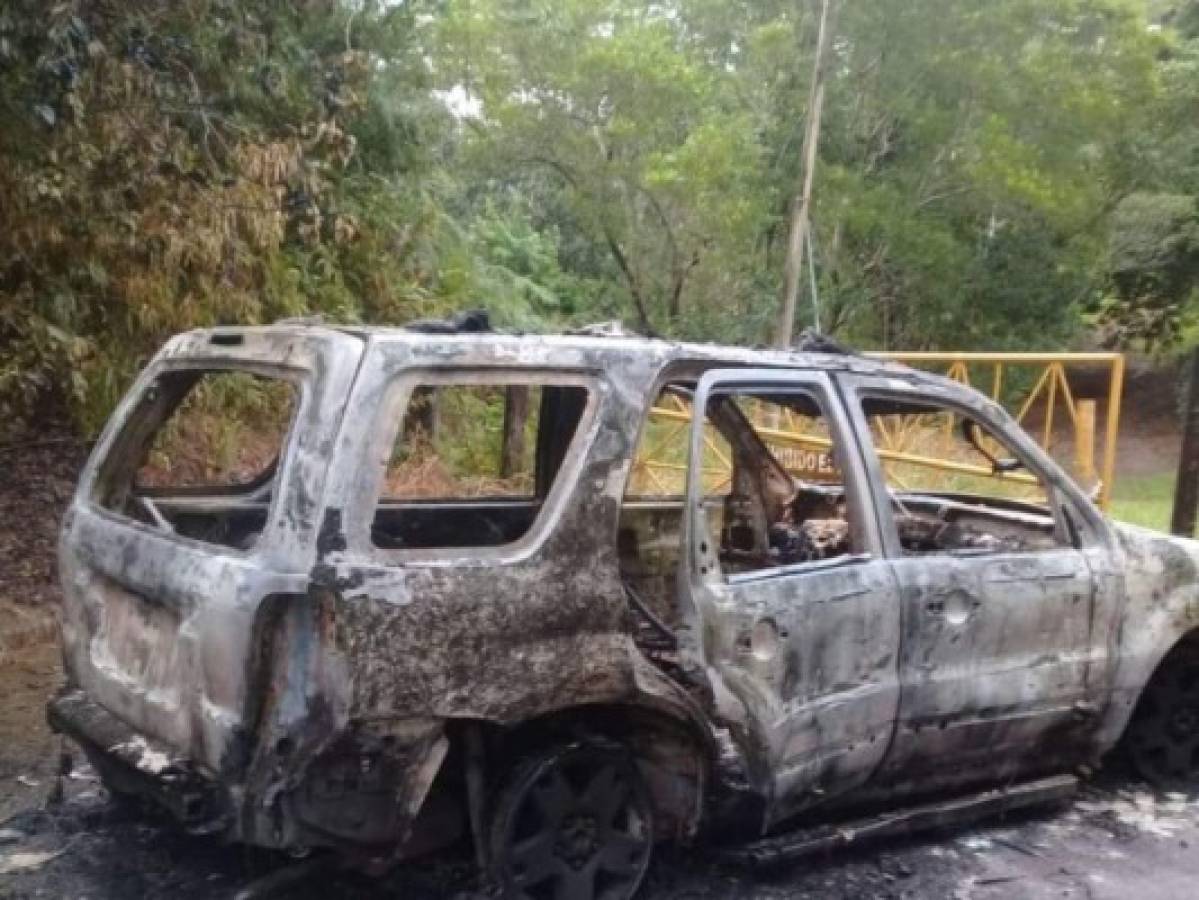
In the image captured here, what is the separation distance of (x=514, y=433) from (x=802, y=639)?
605 centimetres

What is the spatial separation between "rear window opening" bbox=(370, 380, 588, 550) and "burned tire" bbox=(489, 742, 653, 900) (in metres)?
0.74

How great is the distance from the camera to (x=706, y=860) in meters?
4.35

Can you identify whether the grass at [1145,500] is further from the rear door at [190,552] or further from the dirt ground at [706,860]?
the rear door at [190,552]

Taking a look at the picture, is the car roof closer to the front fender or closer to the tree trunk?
the front fender

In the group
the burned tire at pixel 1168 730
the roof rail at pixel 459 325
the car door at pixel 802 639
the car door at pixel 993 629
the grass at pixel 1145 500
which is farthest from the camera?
the grass at pixel 1145 500

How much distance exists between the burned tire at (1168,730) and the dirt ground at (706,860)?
0.13 m

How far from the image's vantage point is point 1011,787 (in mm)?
4836

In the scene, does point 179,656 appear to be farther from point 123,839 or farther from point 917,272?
point 917,272

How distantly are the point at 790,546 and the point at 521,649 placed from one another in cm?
180

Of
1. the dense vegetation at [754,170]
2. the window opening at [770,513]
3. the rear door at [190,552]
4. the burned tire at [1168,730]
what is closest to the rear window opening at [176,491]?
the rear door at [190,552]

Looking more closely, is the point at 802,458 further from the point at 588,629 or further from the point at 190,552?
the point at 190,552

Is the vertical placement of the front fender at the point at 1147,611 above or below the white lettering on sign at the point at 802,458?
below

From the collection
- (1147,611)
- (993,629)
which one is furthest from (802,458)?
(993,629)

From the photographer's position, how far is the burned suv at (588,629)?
327cm
